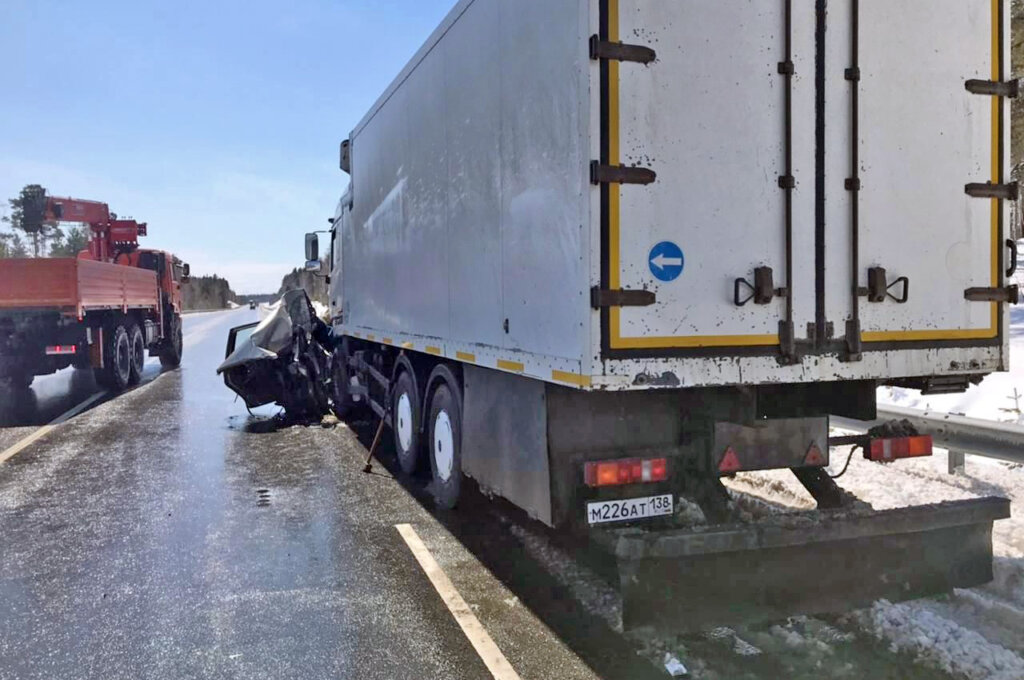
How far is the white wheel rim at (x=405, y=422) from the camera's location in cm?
748

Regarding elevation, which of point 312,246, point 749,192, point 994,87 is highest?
point 994,87

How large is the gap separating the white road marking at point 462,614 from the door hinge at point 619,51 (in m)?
2.85

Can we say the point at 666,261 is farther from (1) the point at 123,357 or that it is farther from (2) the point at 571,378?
(1) the point at 123,357

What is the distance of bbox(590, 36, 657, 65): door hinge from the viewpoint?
379cm

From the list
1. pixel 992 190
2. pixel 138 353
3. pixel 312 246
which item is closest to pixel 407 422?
pixel 992 190

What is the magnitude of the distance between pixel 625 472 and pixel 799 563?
97 centimetres

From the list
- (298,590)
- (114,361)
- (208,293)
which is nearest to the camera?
(298,590)

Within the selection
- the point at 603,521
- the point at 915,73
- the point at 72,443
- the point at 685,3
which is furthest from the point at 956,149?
the point at 72,443

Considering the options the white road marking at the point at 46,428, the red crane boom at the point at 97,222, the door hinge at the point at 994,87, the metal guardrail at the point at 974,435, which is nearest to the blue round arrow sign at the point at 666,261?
the door hinge at the point at 994,87

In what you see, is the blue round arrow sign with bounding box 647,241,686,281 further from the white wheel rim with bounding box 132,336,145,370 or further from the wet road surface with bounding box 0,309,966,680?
the white wheel rim with bounding box 132,336,145,370

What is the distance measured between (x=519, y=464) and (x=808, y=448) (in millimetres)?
1713

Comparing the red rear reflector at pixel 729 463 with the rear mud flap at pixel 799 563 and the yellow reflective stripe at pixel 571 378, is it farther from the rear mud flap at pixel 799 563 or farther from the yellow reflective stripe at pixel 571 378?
the yellow reflective stripe at pixel 571 378

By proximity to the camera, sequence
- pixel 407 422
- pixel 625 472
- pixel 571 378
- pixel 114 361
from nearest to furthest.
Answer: pixel 571 378, pixel 625 472, pixel 407 422, pixel 114 361

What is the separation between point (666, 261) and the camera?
3912 mm
